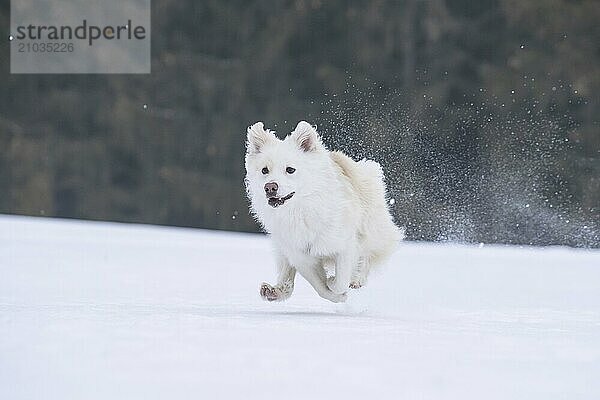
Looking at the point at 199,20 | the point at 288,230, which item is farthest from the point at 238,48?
the point at 288,230

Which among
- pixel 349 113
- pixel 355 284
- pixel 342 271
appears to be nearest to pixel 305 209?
pixel 342 271

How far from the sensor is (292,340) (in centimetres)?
412

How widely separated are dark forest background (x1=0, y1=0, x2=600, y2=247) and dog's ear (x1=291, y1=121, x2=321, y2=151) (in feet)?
24.3

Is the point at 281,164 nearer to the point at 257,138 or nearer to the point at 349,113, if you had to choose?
the point at 257,138

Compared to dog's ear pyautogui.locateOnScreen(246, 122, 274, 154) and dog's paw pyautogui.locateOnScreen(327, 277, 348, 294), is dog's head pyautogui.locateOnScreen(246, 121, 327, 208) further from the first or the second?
dog's paw pyautogui.locateOnScreen(327, 277, 348, 294)

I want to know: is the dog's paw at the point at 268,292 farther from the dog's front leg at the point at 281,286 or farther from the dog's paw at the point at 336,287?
the dog's paw at the point at 336,287

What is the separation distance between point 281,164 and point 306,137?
0.24 metres

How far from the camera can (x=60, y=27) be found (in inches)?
800

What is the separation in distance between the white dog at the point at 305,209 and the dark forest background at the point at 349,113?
7311 millimetres

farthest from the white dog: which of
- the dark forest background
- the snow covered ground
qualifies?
the dark forest background

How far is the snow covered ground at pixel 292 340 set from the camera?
3.52 metres

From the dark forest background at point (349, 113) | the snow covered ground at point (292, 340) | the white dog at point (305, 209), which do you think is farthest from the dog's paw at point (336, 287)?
the dark forest background at point (349, 113)

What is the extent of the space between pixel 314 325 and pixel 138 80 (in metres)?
16.1

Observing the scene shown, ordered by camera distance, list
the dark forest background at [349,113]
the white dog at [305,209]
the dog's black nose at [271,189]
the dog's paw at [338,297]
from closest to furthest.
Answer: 1. the dog's black nose at [271,189]
2. the white dog at [305,209]
3. the dog's paw at [338,297]
4. the dark forest background at [349,113]
